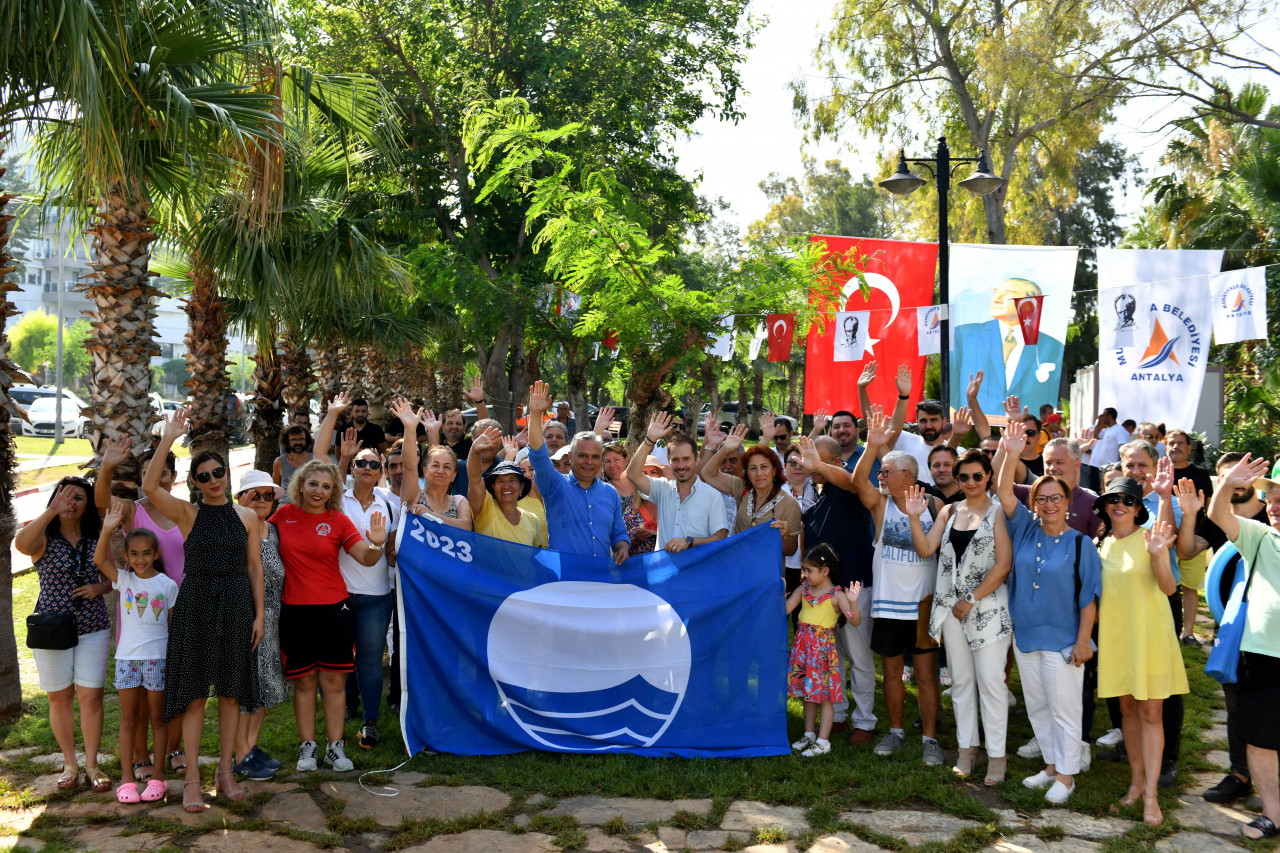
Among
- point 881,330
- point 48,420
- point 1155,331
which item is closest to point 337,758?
point 1155,331

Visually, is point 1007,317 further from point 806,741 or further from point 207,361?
point 207,361

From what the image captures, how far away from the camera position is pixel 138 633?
522cm

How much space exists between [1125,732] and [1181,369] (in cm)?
878

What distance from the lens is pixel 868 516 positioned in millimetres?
6352

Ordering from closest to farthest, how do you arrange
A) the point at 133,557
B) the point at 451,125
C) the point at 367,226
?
the point at 133,557
the point at 367,226
the point at 451,125

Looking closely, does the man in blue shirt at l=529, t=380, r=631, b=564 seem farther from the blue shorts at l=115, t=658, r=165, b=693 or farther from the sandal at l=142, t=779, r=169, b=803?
the sandal at l=142, t=779, r=169, b=803

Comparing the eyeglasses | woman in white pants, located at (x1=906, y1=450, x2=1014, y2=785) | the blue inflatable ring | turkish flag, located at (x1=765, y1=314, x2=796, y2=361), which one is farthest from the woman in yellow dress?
turkish flag, located at (x1=765, y1=314, x2=796, y2=361)

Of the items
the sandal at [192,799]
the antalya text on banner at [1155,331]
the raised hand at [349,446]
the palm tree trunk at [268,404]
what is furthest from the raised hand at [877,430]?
the palm tree trunk at [268,404]

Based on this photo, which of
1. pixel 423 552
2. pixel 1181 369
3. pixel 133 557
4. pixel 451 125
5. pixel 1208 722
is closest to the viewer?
pixel 133 557

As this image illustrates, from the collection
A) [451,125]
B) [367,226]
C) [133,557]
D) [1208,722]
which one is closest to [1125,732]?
[1208,722]

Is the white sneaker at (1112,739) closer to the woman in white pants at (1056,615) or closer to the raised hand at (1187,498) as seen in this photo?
the woman in white pants at (1056,615)

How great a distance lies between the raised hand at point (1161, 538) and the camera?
4.97 meters

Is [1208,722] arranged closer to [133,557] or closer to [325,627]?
[325,627]

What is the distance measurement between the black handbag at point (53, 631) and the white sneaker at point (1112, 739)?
614 cm
